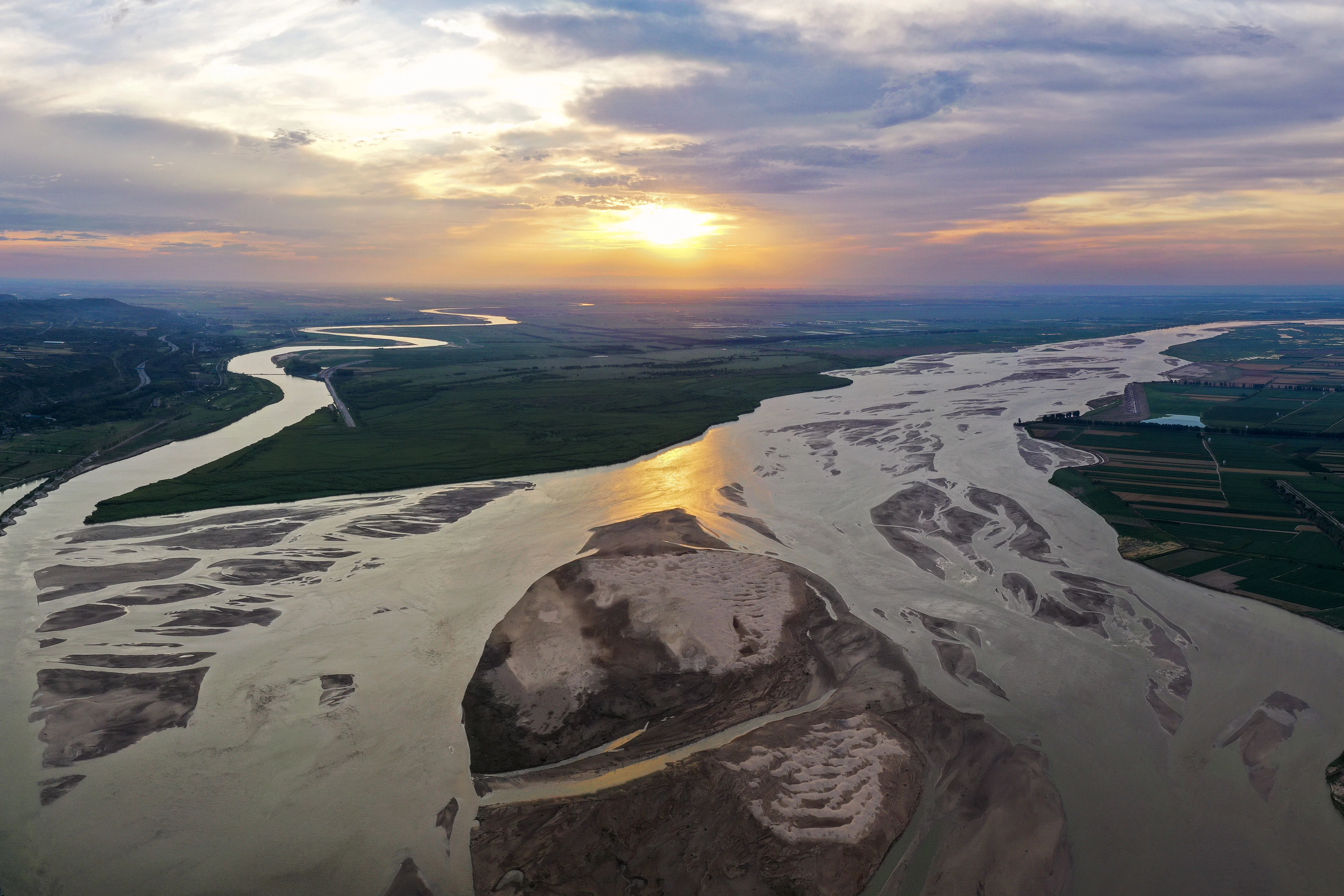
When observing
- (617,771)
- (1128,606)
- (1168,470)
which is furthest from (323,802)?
(1168,470)

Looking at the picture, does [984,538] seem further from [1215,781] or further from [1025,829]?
[1025,829]

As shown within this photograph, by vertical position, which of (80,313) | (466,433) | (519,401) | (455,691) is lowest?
(455,691)

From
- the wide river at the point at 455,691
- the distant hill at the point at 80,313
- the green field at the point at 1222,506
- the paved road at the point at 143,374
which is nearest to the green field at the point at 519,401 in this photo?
the wide river at the point at 455,691

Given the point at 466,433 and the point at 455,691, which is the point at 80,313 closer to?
the point at 466,433

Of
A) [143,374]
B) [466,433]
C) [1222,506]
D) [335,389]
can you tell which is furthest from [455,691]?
[143,374]

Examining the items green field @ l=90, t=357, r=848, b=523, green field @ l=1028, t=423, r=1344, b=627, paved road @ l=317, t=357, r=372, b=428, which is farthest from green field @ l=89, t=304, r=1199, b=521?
green field @ l=1028, t=423, r=1344, b=627

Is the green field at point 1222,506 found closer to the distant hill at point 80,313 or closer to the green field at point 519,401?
the green field at point 519,401

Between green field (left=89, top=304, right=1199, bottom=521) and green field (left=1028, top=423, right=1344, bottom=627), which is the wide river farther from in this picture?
green field (left=89, top=304, right=1199, bottom=521)

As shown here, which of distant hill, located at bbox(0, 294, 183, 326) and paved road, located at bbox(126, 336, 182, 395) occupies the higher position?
distant hill, located at bbox(0, 294, 183, 326)
